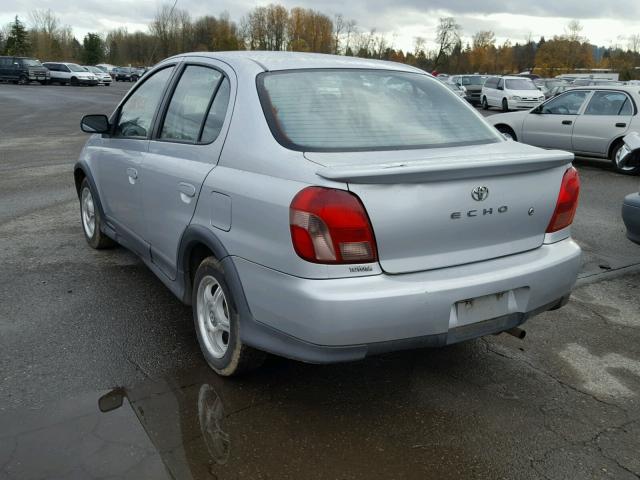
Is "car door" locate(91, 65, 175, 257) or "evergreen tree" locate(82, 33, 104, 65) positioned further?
"evergreen tree" locate(82, 33, 104, 65)

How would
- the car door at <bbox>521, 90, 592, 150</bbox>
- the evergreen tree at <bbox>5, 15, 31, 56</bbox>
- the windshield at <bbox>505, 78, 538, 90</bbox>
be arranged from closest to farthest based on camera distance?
the car door at <bbox>521, 90, 592, 150</bbox>
the windshield at <bbox>505, 78, 538, 90</bbox>
the evergreen tree at <bbox>5, 15, 31, 56</bbox>

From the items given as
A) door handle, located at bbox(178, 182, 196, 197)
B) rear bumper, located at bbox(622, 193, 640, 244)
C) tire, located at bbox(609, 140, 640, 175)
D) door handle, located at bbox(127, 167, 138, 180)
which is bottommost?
tire, located at bbox(609, 140, 640, 175)

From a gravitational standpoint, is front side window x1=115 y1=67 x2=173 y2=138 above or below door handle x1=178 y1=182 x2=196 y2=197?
above

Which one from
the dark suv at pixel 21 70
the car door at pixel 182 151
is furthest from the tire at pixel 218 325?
the dark suv at pixel 21 70

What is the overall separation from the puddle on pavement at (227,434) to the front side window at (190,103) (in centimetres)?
146

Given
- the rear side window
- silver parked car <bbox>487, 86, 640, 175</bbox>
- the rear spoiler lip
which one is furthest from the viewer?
the rear side window

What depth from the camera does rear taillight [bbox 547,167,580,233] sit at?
326 centimetres

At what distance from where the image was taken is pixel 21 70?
151 feet

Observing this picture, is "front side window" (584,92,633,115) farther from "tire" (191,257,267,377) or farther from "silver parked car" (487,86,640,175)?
"tire" (191,257,267,377)

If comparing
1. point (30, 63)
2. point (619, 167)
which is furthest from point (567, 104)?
point (30, 63)

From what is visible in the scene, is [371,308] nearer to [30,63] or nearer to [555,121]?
[555,121]

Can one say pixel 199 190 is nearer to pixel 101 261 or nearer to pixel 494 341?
pixel 494 341

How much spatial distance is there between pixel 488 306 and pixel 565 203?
30.5 inches

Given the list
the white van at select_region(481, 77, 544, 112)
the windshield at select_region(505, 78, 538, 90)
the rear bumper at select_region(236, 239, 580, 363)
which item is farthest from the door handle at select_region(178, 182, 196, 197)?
the windshield at select_region(505, 78, 538, 90)
